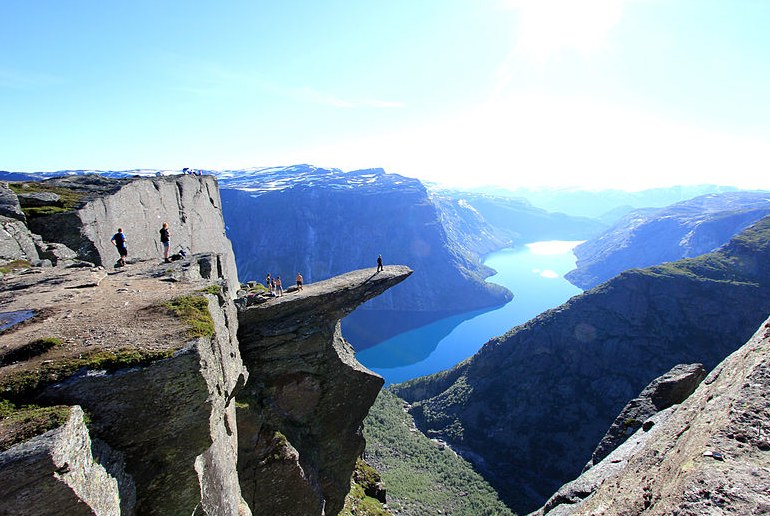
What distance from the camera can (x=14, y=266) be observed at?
14.9 m

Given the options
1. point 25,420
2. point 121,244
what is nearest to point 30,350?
point 25,420

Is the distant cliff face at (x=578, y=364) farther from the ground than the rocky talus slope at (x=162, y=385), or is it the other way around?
the rocky talus slope at (x=162, y=385)

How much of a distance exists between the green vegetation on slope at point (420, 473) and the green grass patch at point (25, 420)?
49665 millimetres

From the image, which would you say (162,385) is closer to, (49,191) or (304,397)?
(304,397)

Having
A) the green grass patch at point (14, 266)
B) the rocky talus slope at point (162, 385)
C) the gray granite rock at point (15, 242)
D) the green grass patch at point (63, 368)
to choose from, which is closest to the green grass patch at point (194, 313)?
the rocky talus slope at point (162, 385)

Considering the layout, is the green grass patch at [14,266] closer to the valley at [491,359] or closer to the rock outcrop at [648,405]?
the valley at [491,359]

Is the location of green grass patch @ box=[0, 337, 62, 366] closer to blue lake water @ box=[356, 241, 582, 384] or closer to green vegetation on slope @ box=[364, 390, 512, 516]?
green vegetation on slope @ box=[364, 390, 512, 516]

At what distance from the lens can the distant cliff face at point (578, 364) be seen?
72.2m

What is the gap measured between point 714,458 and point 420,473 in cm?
6525

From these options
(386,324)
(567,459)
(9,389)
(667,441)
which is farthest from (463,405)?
(386,324)

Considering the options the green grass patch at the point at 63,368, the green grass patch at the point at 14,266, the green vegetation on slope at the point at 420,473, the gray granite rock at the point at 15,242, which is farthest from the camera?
the green vegetation on slope at the point at 420,473

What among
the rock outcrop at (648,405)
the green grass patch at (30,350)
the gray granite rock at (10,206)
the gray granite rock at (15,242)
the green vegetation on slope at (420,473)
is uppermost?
the gray granite rock at (10,206)

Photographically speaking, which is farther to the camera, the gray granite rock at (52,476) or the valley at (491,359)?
the valley at (491,359)

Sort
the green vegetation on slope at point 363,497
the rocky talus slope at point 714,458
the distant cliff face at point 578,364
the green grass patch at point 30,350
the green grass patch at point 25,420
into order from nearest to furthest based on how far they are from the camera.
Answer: the rocky talus slope at point 714,458 < the green grass patch at point 25,420 < the green grass patch at point 30,350 < the green vegetation on slope at point 363,497 < the distant cliff face at point 578,364
